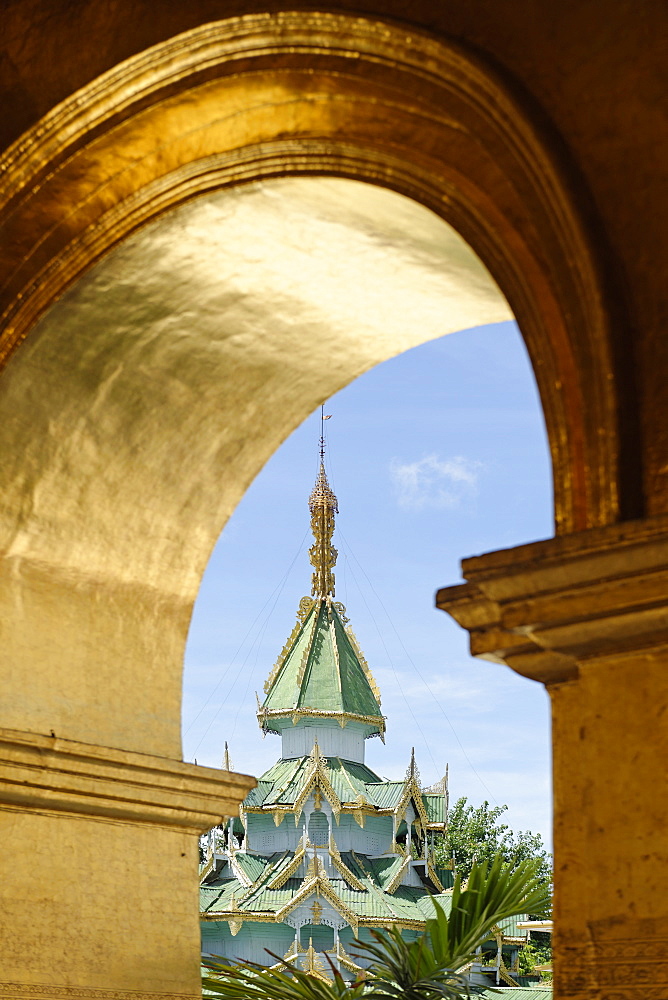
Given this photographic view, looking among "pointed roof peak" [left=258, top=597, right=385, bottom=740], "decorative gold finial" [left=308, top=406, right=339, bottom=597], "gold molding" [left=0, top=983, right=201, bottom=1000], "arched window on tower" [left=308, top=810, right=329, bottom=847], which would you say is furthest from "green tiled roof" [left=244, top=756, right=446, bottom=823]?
"gold molding" [left=0, top=983, right=201, bottom=1000]

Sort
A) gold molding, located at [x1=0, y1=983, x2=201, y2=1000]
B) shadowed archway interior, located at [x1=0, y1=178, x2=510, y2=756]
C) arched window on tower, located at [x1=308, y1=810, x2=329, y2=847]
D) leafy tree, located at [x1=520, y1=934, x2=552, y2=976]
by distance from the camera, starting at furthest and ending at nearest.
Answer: arched window on tower, located at [x1=308, y1=810, x2=329, y2=847] < leafy tree, located at [x1=520, y1=934, x2=552, y2=976] < gold molding, located at [x1=0, y1=983, x2=201, y2=1000] < shadowed archway interior, located at [x1=0, y1=178, x2=510, y2=756]

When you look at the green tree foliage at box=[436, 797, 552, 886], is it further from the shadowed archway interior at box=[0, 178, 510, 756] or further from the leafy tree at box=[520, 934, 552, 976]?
the shadowed archway interior at box=[0, 178, 510, 756]

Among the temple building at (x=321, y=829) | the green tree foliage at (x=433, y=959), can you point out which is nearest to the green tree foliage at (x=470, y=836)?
the temple building at (x=321, y=829)

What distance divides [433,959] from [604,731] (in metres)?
2.07

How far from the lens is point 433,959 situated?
441 cm

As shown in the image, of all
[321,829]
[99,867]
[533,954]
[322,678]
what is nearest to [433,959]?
[99,867]

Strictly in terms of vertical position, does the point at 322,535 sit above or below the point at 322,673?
above

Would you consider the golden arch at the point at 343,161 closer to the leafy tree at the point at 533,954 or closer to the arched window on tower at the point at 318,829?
the leafy tree at the point at 533,954

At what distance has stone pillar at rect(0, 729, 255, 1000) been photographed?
427cm

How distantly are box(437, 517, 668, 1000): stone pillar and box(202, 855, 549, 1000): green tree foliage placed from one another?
1721 mm

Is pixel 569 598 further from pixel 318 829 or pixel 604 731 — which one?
pixel 318 829

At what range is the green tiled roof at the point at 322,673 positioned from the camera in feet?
68.0

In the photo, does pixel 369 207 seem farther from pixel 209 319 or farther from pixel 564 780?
pixel 564 780

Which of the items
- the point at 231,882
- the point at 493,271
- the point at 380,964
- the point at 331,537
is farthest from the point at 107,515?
the point at 331,537
